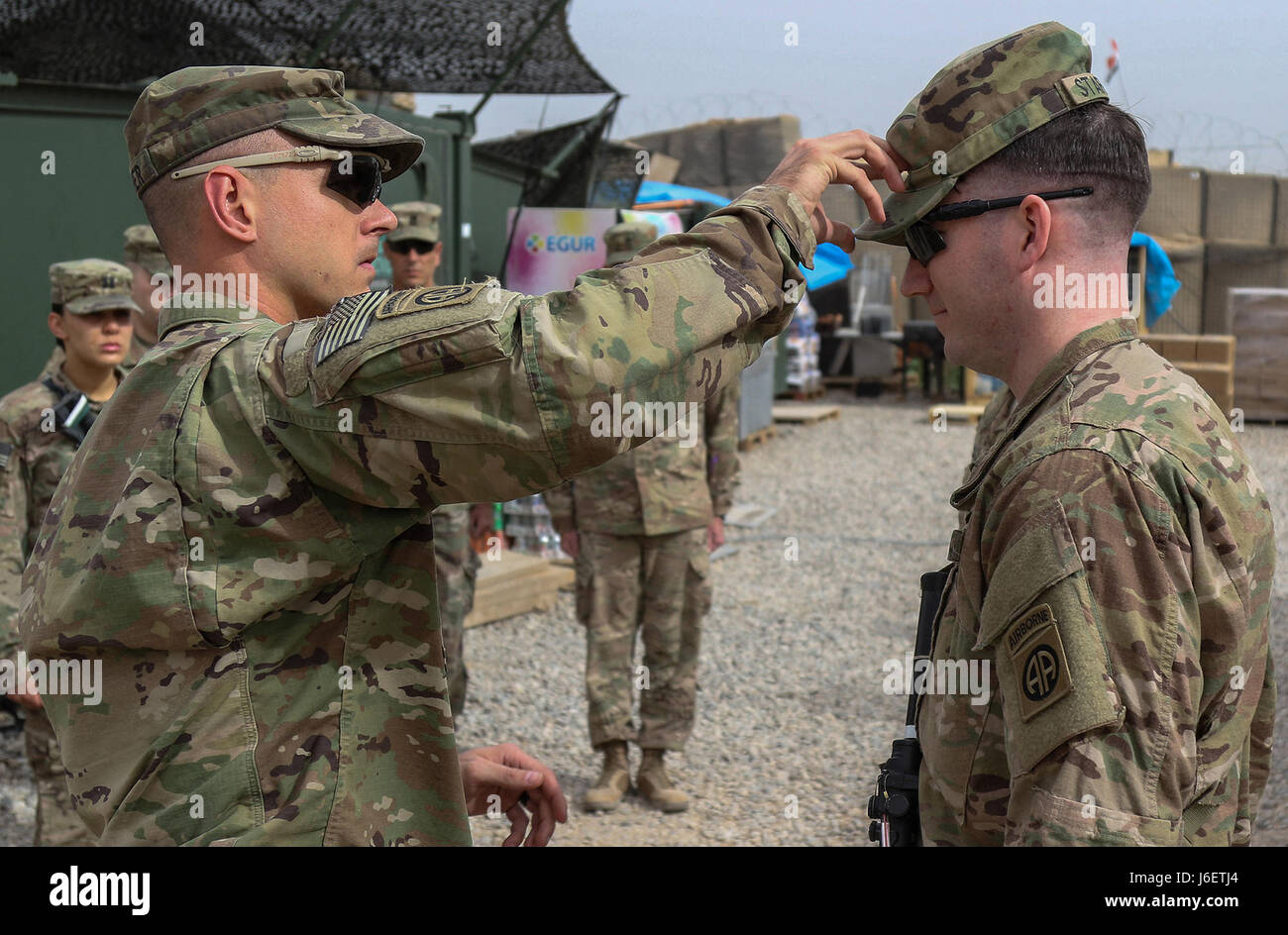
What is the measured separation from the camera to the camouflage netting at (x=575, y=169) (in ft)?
40.3

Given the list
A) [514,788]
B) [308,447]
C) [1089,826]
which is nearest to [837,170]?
[308,447]

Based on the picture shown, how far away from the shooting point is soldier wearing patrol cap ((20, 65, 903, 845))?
1.62 metres

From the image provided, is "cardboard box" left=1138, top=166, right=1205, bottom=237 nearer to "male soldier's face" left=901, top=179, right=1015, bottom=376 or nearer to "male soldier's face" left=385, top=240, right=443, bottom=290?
"male soldier's face" left=385, top=240, right=443, bottom=290

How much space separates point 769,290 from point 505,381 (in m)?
0.43

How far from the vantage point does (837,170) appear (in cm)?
194

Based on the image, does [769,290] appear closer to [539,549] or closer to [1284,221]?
[539,549]

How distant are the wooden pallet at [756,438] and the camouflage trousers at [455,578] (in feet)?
32.6

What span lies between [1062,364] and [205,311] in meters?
1.42

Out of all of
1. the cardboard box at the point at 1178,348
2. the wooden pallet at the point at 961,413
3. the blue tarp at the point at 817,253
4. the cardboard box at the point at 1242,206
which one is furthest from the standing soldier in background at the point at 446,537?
the cardboard box at the point at 1242,206

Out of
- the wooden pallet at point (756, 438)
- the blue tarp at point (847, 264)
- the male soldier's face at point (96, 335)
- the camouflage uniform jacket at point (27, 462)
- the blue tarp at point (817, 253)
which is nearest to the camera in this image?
the camouflage uniform jacket at point (27, 462)

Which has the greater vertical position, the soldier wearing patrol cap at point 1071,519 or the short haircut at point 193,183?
the short haircut at point 193,183

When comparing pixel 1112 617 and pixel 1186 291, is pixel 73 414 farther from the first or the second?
pixel 1186 291

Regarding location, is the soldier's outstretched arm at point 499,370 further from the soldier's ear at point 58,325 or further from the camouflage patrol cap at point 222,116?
the soldier's ear at point 58,325

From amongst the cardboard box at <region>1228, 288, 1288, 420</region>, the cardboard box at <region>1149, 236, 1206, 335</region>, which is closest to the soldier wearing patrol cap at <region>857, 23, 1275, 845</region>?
the cardboard box at <region>1228, 288, 1288, 420</region>
